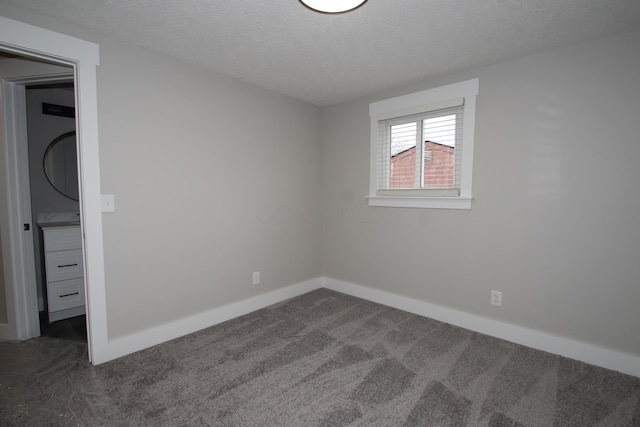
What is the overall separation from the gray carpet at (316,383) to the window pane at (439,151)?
1392 millimetres

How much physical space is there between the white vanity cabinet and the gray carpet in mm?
509

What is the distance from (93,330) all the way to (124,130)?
4.75 ft

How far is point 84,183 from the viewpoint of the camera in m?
2.04

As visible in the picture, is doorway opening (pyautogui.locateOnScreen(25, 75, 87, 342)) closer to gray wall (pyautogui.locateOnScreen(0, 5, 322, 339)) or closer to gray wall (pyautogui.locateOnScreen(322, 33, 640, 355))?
gray wall (pyautogui.locateOnScreen(0, 5, 322, 339))

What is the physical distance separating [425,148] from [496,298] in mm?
1511

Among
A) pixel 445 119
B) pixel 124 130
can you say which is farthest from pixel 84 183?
pixel 445 119

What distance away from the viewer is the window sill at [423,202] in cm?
270

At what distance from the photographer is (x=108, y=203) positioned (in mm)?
2148

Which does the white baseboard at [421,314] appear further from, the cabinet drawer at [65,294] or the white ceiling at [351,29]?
the white ceiling at [351,29]

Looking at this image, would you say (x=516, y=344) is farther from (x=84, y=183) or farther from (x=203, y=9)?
(x=84, y=183)

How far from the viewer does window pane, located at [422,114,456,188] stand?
2799 mm

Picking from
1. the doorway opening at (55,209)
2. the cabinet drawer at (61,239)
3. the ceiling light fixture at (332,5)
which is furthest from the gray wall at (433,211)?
the ceiling light fixture at (332,5)

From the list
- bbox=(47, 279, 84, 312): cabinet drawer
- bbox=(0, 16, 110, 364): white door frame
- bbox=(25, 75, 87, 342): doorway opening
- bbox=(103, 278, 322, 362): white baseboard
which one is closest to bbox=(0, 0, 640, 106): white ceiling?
bbox=(0, 16, 110, 364): white door frame

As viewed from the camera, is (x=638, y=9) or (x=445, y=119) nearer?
(x=638, y=9)
